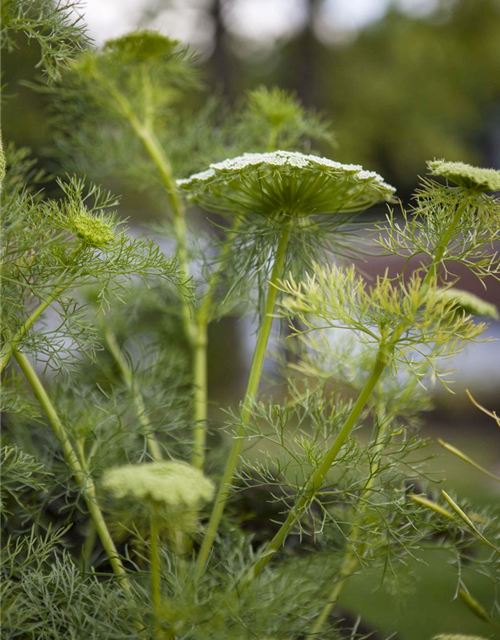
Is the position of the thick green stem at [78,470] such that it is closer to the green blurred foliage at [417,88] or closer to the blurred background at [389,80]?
the blurred background at [389,80]

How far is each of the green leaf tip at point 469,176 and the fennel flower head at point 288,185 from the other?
0.08 meters

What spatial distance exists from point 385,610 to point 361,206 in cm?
59

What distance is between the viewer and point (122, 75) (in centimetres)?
106

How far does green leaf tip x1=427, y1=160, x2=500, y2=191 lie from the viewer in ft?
1.69

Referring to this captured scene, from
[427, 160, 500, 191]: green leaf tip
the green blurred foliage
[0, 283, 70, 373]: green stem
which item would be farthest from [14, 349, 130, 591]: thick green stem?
the green blurred foliage

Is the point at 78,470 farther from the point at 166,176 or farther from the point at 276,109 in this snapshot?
the point at 276,109

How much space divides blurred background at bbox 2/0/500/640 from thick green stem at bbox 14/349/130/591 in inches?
73.7

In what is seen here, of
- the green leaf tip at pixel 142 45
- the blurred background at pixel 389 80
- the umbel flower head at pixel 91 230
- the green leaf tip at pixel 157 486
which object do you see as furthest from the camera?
the blurred background at pixel 389 80

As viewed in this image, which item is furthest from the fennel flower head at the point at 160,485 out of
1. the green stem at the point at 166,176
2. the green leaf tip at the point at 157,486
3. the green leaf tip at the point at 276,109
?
the green leaf tip at the point at 276,109

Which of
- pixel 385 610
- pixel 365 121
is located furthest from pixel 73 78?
pixel 365 121

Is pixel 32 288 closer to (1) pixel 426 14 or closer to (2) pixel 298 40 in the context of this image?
(2) pixel 298 40

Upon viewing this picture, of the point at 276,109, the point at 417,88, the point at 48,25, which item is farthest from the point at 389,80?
the point at 48,25

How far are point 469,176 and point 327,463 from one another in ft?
0.89

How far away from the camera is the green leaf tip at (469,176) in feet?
1.69
